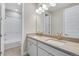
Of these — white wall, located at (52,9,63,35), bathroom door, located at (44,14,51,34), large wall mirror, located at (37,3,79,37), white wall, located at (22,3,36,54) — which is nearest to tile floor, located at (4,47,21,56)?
white wall, located at (22,3,36,54)

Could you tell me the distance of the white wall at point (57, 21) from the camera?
63.7 inches

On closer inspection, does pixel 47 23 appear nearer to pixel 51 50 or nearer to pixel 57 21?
pixel 57 21

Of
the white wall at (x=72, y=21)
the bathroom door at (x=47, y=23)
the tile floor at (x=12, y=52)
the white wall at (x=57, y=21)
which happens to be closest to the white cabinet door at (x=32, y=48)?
the tile floor at (x=12, y=52)

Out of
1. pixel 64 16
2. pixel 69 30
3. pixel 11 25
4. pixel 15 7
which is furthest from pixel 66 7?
pixel 11 25

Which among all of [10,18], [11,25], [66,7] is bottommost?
[11,25]

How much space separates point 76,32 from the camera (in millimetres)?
1532

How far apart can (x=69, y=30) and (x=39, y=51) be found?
0.61 meters

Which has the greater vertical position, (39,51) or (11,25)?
(11,25)

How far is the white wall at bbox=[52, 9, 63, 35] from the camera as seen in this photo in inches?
63.7

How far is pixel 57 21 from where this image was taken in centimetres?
164

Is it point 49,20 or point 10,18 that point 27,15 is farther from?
point 49,20

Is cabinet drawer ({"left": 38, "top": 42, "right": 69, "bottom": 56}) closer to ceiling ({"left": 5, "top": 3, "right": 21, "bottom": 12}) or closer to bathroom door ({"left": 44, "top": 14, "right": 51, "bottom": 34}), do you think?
bathroom door ({"left": 44, "top": 14, "right": 51, "bottom": 34})

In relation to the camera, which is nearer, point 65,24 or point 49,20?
point 65,24

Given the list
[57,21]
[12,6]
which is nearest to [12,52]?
[12,6]
